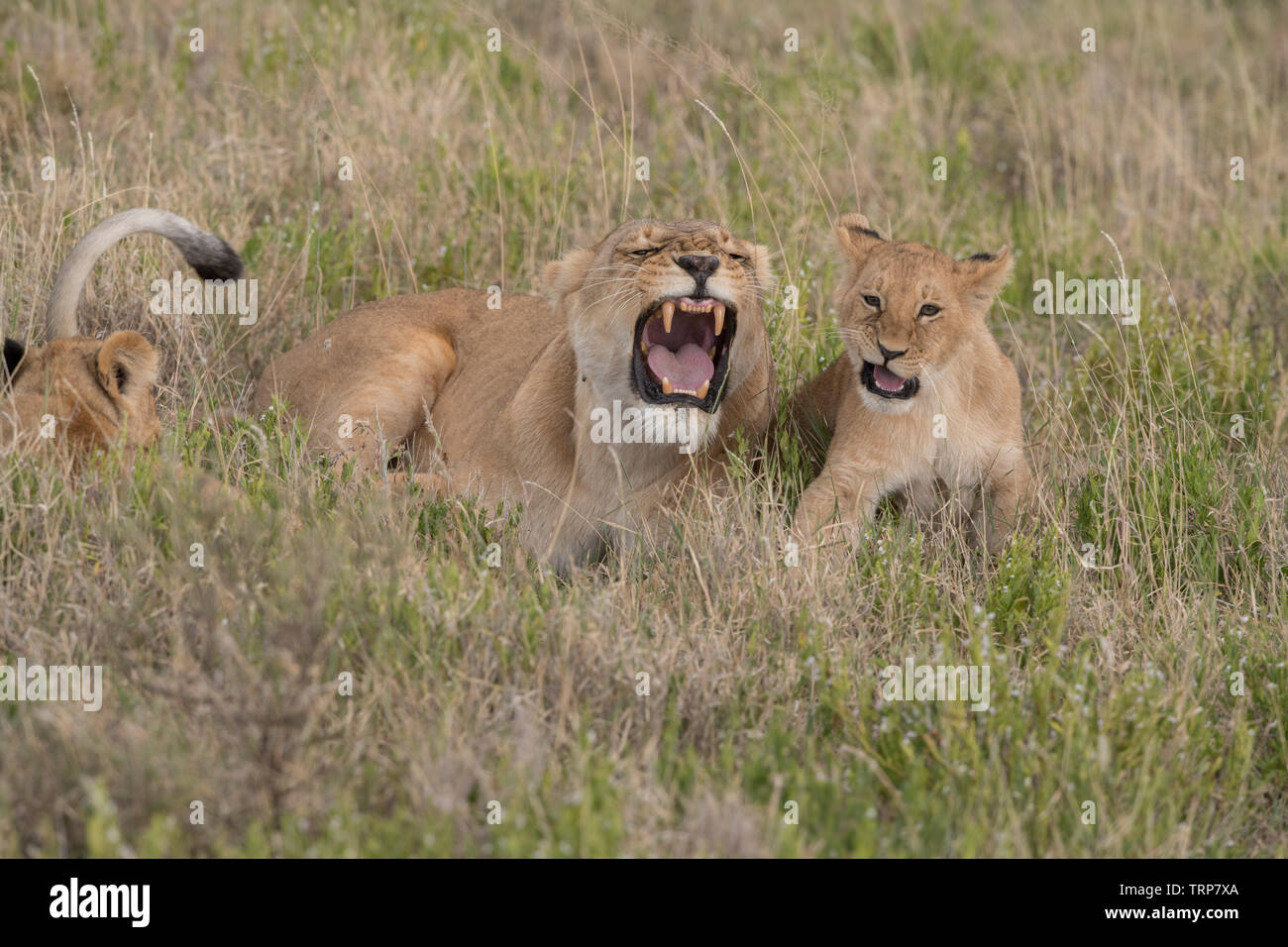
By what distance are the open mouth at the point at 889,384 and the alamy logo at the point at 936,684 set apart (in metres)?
0.82

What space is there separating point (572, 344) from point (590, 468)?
0.36 metres

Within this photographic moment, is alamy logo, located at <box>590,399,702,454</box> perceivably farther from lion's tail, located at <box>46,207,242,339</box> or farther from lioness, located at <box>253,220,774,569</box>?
lion's tail, located at <box>46,207,242,339</box>

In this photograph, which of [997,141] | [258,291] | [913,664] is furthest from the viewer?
[997,141]

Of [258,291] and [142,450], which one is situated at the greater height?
[258,291]

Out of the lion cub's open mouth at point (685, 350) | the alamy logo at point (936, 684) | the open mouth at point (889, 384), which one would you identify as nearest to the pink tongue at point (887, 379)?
the open mouth at point (889, 384)

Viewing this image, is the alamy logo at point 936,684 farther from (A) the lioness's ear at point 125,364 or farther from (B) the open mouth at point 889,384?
(A) the lioness's ear at point 125,364

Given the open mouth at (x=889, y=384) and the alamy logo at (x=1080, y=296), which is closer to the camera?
the open mouth at (x=889, y=384)

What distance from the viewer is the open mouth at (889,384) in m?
4.08

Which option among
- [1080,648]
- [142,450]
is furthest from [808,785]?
[142,450]

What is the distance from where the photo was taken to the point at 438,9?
8594mm

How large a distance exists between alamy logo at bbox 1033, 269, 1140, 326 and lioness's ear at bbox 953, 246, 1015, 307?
6.14 feet
